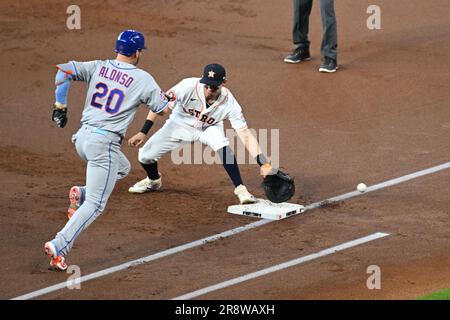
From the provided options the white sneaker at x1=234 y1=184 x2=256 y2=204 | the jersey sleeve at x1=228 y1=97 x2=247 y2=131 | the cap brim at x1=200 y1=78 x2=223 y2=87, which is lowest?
the white sneaker at x1=234 y1=184 x2=256 y2=204

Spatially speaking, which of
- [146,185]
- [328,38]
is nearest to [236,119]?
[146,185]

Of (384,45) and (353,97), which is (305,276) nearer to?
(353,97)

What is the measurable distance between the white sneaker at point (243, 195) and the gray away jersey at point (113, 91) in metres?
1.90

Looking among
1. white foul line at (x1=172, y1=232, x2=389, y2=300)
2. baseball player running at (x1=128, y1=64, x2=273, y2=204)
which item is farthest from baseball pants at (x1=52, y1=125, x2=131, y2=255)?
baseball player running at (x1=128, y1=64, x2=273, y2=204)

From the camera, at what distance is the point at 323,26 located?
50.2 feet

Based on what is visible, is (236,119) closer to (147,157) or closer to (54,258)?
(147,157)

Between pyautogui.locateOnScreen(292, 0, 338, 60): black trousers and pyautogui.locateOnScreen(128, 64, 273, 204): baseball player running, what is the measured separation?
3862mm

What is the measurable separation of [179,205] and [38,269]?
85.7 inches

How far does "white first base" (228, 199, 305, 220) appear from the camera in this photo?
11.4 m

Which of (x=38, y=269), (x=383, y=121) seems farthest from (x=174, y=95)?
(x=383, y=121)

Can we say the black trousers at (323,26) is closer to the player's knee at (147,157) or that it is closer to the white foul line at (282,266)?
the player's knee at (147,157)

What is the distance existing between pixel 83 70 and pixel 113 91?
0.32 meters

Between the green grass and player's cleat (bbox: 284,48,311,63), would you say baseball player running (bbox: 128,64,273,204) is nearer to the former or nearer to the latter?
the green grass

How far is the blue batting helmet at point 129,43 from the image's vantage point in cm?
1003
